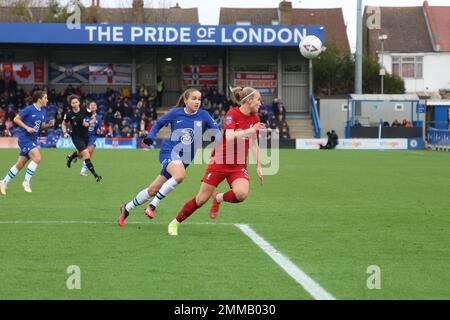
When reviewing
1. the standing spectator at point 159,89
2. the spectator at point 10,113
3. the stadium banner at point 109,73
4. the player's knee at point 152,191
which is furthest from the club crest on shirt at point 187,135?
the stadium banner at point 109,73

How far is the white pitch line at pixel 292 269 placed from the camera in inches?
293

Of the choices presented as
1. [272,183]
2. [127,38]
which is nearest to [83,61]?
[127,38]

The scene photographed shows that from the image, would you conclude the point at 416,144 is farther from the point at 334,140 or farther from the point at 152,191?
Answer: the point at 152,191

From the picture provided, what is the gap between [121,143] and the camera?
46.2m

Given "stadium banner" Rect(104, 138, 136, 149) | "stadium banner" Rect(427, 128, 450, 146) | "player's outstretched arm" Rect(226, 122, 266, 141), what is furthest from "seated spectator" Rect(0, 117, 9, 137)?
"player's outstretched arm" Rect(226, 122, 266, 141)

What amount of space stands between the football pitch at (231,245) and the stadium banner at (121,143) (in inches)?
1040

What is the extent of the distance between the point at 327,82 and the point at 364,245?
60442 mm

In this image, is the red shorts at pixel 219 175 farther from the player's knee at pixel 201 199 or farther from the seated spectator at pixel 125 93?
the seated spectator at pixel 125 93

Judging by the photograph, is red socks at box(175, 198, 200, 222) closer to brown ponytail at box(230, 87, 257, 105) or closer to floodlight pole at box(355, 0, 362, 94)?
brown ponytail at box(230, 87, 257, 105)

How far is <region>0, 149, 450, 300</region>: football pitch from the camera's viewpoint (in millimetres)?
7711

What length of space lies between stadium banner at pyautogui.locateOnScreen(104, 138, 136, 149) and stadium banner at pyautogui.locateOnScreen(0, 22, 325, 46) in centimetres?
726

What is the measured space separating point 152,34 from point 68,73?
21.8 feet

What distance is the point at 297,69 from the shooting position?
55.8 meters
